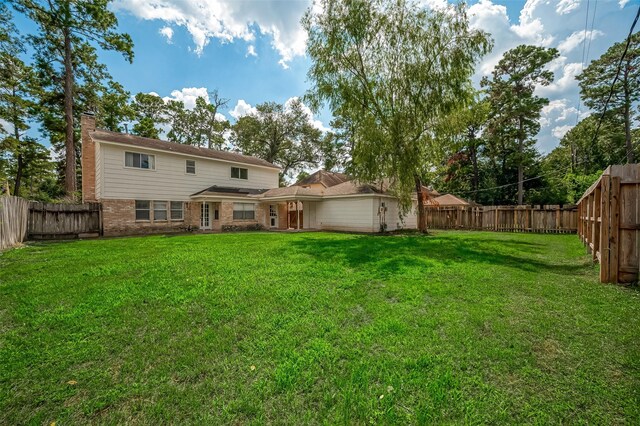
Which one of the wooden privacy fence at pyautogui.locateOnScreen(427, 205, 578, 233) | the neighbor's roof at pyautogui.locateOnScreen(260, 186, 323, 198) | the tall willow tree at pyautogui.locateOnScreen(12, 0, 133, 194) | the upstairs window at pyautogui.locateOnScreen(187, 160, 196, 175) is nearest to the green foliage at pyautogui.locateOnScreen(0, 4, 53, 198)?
the tall willow tree at pyautogui.locateOnScreen(12, 0, 133, 194)

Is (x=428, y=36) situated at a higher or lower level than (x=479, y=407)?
higher

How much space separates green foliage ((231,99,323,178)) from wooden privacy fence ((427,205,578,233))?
20420 millimetres

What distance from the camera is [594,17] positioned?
7.29 m

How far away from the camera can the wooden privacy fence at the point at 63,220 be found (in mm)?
12734

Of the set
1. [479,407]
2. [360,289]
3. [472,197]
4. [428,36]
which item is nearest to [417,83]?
[428,36]

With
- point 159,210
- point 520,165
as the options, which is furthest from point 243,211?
point 520,165

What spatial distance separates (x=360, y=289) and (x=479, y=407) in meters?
2.79

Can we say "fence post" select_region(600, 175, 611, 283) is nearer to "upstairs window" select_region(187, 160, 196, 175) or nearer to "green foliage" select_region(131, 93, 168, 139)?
"upstairs window" select_region(187, 160, 196, 175)

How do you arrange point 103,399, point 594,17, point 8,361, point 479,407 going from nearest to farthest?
point 479,407 → point 103,399 → point 8,361 → point 594,17

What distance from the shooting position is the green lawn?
7.18 ft

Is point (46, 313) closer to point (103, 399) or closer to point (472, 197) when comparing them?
point (103, 399)

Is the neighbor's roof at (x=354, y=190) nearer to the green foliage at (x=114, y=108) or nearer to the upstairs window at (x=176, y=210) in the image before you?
the upstairs window at (x=176, y=210)

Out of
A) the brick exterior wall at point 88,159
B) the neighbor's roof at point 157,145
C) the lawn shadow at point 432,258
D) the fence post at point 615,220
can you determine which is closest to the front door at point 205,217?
the neighbor's roof at point 157,145

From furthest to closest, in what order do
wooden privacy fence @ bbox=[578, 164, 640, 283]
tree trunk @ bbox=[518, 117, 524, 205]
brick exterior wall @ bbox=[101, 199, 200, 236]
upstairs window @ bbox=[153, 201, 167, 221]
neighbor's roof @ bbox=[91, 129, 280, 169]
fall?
tree trunk @ bbox=[518, 117, 524, 205], upstairs window @ bbox=[153, 201, 167, 221], neighbor's roof @ bbox=[91, 129, 280, 169], brick exterior wall @ bbox=[101, 199, 200, 236], wooden privacy fence @ bbox=[578, 164, 640, 283]
